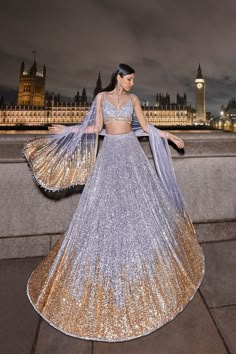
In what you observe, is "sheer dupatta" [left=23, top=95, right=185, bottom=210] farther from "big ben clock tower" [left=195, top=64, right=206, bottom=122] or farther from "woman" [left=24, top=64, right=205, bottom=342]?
"big ben clock tower" [left=195, top=64, right=206, bottom=122]

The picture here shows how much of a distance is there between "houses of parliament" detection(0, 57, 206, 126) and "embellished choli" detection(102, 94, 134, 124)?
79.9 m

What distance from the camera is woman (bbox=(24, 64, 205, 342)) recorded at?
1.98 meters

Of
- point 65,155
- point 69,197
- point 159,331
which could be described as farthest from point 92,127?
point 159,331

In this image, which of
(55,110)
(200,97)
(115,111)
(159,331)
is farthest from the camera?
(200,97)

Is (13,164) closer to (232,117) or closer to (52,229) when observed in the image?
(52,229)

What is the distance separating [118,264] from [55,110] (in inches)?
3598

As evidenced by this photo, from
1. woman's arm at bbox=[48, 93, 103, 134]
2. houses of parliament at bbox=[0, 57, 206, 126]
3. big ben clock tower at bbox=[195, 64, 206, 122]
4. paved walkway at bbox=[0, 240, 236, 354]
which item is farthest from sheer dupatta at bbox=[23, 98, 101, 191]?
big ben clock tower at bbox=[195, 64, 206, 122]

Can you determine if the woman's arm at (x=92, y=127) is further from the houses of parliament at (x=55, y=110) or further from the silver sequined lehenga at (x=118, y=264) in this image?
the houses of parliament at (x=55, y=110)

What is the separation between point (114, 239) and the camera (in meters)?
2.23

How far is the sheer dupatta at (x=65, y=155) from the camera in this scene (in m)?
2.63

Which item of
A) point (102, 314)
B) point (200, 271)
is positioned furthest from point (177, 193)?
point (102, 314)

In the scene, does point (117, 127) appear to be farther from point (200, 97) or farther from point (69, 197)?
point (200, 97)

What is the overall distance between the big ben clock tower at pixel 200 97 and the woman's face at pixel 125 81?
317 ft

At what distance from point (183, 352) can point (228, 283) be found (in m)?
0.96
